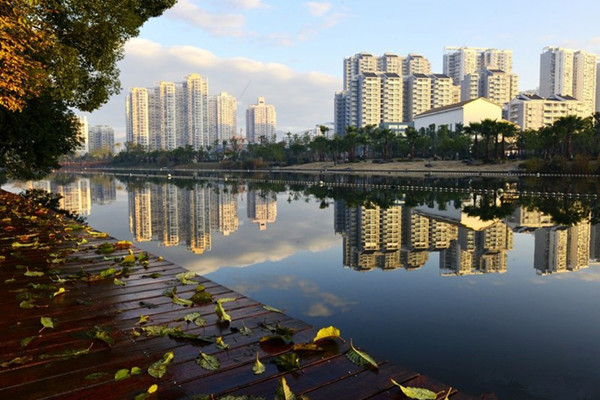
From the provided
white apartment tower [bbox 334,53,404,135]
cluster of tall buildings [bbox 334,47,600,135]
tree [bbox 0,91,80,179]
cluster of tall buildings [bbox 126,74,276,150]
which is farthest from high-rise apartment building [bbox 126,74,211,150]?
tree [bbox 0,91,80,179]

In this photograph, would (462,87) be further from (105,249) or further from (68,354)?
(68,354)

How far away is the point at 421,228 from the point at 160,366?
1245 cm

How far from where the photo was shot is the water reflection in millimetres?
10141

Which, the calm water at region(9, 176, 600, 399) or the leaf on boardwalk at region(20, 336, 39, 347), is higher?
the leaf on boardwalk at region(20, 336, 39, 347)

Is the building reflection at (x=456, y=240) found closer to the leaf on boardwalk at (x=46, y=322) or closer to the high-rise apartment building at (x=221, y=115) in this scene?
the leaf on boardwalk at (x=46, y=322)

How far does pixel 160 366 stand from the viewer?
2836 millimetres

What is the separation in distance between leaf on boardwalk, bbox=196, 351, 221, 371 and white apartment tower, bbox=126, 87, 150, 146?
6926 inches

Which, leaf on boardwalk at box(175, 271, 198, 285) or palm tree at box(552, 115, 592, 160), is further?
palm tree at box(552, 115, 592, 160)

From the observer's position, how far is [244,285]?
8.12 meters

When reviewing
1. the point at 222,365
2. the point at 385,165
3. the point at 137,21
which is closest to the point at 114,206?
the point at 137,21

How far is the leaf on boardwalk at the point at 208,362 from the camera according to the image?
2.87 metres


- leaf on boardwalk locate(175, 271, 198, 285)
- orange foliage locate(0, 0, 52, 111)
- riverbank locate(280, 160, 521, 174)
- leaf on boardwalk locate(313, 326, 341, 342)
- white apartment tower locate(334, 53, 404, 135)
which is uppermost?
white apartment tower locate(334, 53, 404, 135)

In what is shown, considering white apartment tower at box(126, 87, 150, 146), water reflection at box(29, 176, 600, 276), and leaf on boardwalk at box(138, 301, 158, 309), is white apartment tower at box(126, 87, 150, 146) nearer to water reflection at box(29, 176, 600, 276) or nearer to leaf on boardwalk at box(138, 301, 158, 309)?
water reflection at box(29, 176, 600, 276)

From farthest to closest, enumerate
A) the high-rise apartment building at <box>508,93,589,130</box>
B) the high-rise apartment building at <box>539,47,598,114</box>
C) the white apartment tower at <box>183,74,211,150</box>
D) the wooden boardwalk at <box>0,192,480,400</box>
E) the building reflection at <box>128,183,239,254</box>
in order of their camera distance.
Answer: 1. the white apartment tower at <box>183,74,211,150</box>
2. the high-rise apartment building at <box>539,47,598,114</box>
3. the high-rise apartment building at <box>508,93,589,130</box>
4. the building reflection at <box>128,183,239,254</box>
5. the wooden boardwalk at <box>0,192,480,400</box>
